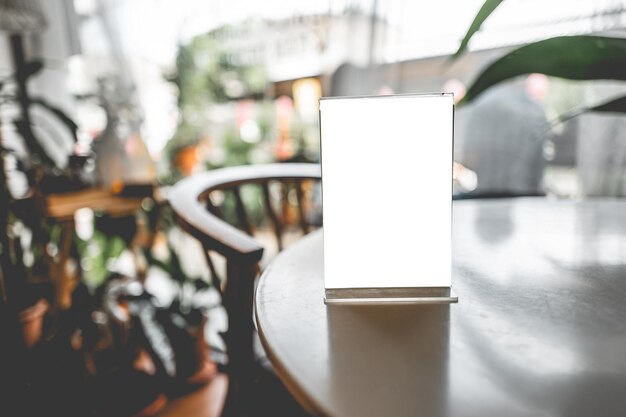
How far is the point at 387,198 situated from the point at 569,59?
0.37 meters

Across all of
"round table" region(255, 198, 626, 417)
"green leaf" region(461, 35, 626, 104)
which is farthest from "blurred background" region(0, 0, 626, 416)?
"round table" region(255, 198, 626, 417)

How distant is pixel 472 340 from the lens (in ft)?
1.47

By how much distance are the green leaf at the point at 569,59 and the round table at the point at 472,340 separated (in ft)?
0.91

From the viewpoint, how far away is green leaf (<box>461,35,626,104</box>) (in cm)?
65

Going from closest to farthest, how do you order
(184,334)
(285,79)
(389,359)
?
(389,359) → (184,334) → (285,79)

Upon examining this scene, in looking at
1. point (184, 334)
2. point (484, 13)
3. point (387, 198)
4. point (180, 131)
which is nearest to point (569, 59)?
point (484, 13)

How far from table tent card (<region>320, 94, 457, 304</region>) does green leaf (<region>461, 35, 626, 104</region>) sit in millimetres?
242

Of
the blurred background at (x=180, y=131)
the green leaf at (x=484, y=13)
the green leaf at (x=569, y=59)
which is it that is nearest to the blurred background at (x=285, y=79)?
the blurred background at (x=180, y=131)

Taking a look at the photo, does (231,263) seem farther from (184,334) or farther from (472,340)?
(184,334)

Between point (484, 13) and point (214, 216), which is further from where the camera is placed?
point (214, 216)

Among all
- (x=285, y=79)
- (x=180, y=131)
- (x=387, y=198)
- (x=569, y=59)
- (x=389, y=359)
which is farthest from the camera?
(x=285, y=79)

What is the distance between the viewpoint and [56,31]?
3.08 m

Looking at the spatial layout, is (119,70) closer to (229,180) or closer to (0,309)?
(0,309)

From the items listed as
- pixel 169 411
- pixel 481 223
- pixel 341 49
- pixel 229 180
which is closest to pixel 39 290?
pixel 169 411
